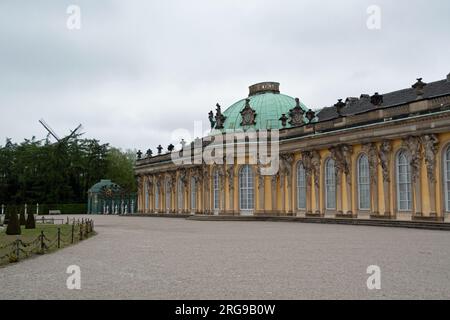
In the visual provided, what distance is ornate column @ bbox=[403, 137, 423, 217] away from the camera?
94.2 feet

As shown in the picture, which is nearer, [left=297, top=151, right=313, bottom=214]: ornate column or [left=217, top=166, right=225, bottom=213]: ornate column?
Result: [left=297, top=151, right=313, bottom=214]: ornate column

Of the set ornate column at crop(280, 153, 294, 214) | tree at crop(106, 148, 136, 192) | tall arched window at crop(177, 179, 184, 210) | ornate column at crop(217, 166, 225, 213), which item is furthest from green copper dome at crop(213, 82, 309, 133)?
tree at crop(106, 148, 136, 192)

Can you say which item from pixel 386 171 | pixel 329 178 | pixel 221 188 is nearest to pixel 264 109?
pixel 221 188

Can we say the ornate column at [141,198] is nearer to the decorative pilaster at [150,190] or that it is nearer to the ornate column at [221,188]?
the decorative pilaster at [150,190]

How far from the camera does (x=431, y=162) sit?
27.9 m

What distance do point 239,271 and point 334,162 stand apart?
24.2m

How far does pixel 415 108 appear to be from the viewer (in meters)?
29.1

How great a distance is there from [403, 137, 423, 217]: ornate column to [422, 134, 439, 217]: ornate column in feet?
1.87

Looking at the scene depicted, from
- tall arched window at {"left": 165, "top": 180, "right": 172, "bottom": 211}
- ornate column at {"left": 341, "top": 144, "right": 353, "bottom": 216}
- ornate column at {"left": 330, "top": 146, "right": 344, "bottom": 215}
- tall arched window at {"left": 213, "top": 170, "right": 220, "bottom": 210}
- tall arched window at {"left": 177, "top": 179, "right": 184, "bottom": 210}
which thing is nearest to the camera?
ornate column at {"left": 341, "top": 144, "right": 353, "bottom": 216}

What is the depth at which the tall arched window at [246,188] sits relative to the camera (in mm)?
42500

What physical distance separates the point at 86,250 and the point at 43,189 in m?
70.5

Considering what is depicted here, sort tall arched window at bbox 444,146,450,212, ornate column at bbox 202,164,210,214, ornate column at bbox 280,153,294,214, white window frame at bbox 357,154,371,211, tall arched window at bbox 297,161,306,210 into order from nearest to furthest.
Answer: tall arched window at bbox 444,146,450,212 → white window frame at bbox 357,154,371,211 → tall arched window at bbox 297,161,306,210 → ornate column at bbox 280,153,294,214 → ornate column at bbox 202,164,210,214

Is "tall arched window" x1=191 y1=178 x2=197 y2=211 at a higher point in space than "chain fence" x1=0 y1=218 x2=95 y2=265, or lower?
higher

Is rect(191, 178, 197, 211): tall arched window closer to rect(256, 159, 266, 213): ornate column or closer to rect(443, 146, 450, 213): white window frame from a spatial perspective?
rect(256, 159, 266, 213): ornate column
